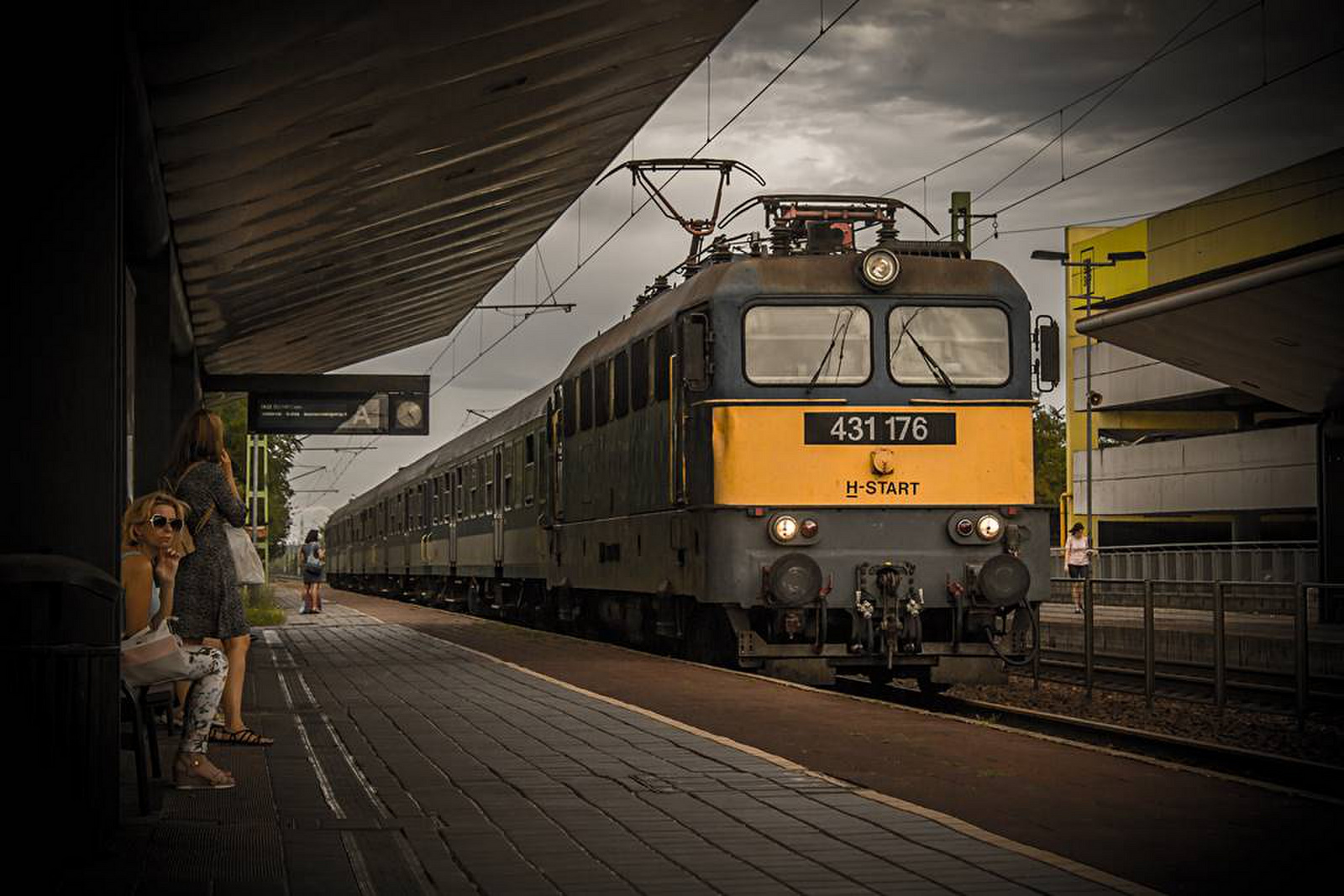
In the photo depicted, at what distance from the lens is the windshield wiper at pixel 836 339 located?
15.4 metres

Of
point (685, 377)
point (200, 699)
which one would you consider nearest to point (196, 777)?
point (200, 699)

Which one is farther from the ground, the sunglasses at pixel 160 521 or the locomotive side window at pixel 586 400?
the locomotive side window at pixel 586 400

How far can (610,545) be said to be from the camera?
1953 centimetres

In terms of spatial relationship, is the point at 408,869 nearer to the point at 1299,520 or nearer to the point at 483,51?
the point at 483,51

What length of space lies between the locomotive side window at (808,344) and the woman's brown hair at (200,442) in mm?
6789

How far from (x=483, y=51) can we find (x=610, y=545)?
7771mm

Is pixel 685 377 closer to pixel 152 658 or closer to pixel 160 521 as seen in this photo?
pixel 160 521

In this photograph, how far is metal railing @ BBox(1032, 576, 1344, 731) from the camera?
12852 millimetres

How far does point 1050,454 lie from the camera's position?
338 feet

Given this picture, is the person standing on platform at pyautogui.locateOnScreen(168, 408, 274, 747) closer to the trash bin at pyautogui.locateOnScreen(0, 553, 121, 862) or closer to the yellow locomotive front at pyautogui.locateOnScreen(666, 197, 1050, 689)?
the trash bin at pyautogui.locateOnScreen(0, 553, 121, 862)

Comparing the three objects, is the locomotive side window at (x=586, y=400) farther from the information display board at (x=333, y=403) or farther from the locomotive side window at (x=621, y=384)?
the information display board at (x=333, y=403)

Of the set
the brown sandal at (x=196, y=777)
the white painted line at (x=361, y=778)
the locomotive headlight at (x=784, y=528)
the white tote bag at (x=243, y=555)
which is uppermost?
the locomotive headlight at (x=784, y=528)

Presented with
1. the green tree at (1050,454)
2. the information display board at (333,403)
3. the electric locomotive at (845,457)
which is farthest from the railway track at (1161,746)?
the green tree at (1050,454)

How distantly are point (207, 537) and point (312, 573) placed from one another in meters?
28.4
